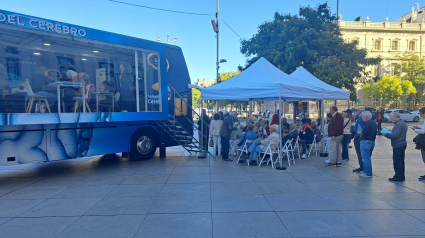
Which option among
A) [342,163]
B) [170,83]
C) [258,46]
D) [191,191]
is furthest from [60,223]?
[258,46]

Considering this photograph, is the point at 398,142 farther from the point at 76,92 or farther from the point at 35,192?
the point at 35,192

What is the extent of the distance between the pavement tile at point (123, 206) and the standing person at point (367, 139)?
16.3 ft

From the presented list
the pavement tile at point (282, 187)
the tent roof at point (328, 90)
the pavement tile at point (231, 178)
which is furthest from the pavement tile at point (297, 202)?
the tent roof at point (328, 90)

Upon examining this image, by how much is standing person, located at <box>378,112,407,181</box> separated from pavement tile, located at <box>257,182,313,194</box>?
2180 mm

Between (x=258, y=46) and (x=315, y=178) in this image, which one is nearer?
(x=315, y=178)

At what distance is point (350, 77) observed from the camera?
21.0 m

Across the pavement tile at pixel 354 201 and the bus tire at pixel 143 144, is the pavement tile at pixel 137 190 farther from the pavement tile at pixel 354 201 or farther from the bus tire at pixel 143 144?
the pavement tile at pixel 354 201

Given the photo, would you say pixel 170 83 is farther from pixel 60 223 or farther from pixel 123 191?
pixel 60 223

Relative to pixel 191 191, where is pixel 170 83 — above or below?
above

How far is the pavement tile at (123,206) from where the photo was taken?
15.9ft

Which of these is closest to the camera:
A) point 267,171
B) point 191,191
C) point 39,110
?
point 191,191

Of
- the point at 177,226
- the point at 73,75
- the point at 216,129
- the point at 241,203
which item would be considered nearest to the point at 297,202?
the point at 241,203

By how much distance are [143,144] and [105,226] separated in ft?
16.8

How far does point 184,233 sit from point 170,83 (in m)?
6.74
